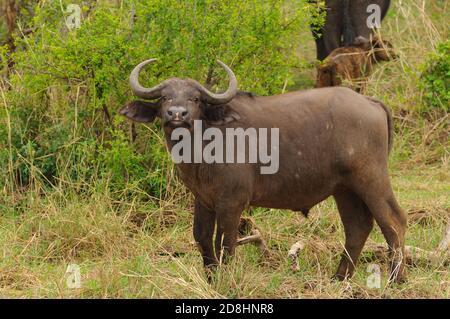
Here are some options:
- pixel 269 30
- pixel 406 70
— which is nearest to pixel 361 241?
pixel 269 30

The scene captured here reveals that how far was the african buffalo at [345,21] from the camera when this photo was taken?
431 inches

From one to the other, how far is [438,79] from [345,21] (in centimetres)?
135

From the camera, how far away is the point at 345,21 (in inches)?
436

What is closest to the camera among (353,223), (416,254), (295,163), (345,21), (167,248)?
(295,163)

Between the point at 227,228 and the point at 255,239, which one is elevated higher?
the point at 227,228

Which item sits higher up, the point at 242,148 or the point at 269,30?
the point at 269,30

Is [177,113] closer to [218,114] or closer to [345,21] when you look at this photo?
[218,114]

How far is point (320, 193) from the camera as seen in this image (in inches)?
262

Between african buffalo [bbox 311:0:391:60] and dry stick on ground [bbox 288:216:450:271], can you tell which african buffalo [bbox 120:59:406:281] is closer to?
dry stick on ground [bbox 288:216:450:271]

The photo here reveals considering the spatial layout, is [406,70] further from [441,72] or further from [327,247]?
[327,247]

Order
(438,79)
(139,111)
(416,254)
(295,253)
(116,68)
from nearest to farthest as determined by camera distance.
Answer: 1. (139,111)
2. (295,253)
3. (416,254)
4. (116,68)
5. (438,79)

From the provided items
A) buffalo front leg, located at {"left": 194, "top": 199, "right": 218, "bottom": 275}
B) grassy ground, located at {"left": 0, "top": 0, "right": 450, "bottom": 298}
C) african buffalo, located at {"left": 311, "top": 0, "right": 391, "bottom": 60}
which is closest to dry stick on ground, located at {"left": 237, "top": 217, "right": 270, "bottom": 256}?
grassy ground, located at {"left": 0, "top": 0, "right": 450, "bottom": 298}

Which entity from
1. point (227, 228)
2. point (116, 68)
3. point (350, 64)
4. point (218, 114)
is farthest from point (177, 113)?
point (350, 64)

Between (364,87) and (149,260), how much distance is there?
467 centimetres
